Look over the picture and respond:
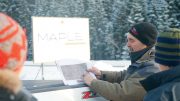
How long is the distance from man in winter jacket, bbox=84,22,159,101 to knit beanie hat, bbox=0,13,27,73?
1.30m

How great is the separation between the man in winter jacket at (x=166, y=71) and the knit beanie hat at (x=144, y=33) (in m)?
0.69

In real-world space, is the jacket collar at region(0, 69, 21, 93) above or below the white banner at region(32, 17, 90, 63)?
above

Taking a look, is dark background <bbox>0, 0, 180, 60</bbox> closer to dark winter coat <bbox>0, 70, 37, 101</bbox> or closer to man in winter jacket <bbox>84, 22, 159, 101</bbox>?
man in winter jacket <bbox>84, 22, 159, 101</bbox>

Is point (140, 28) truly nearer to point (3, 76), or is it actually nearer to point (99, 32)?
point (3, 76)

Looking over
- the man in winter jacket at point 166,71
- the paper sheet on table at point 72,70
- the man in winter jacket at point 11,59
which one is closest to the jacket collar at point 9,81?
the man in winter jacket at point 11,59

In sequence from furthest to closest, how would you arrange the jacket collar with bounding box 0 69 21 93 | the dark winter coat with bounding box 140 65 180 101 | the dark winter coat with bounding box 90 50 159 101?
the dark winter coat with bounding box 90 50 159 101
the dark winter coat with bounding box 140 65 180 101
the jacket collar with bounding box 0 69 21 93

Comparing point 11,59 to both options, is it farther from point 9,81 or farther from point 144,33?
point 144,33

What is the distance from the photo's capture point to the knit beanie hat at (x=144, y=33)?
2.48 meters

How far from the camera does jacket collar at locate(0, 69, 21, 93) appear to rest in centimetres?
101

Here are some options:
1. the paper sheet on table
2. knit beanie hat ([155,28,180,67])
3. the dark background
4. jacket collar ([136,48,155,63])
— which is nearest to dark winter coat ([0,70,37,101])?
knit beanie hat ([155,28,180,67])

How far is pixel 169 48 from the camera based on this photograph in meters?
1.74

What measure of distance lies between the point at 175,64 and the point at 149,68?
0.62 m

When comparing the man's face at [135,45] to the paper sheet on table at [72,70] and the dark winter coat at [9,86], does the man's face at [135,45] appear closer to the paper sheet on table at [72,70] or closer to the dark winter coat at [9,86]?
the paper sheet on table at [72,70]

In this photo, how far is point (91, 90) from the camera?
Answer: 7.88 feet
